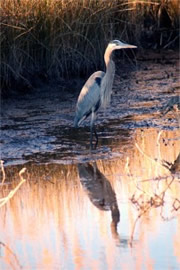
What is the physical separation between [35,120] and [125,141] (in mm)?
1737

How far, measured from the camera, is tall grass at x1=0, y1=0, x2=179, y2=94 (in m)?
10.9

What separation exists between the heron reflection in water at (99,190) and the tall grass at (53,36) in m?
3.78

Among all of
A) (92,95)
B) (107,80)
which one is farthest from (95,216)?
(107,80)

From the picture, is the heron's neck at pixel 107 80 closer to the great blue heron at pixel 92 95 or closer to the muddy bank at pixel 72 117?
the great blue heron at pixel 92 95

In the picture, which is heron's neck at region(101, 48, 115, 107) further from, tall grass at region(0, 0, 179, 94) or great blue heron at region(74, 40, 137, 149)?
tall grass at region(0, 0, 179, 94)

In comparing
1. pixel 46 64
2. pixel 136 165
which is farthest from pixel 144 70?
pixel 136 165

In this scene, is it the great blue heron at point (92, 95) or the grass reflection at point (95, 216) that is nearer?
the grass reflection at point (95, 216)

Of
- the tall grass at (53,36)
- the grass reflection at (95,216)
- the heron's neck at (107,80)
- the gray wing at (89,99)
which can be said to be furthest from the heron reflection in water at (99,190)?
the tall grass at (53,36)

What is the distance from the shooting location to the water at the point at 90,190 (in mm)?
5020

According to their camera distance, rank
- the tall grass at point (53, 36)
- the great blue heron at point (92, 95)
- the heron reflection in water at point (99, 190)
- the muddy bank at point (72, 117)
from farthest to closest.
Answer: the tall grass at point (53, 36), the great blue heron at point (92, 95), the muddy bank at point (72, 117), the heron reflection in water at point (99, 190)

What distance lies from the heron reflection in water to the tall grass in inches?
149

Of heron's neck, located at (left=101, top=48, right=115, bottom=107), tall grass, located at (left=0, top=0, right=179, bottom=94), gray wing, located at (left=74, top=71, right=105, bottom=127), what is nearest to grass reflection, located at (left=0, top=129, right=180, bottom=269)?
gray wing, located at (left=74, top=71, right=105, bottom=127)

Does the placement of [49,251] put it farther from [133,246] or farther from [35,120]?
[35,120]

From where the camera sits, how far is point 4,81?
1100 centimetres
